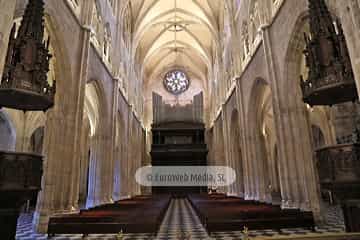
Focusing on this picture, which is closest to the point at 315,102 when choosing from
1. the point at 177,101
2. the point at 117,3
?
the point at 117,3

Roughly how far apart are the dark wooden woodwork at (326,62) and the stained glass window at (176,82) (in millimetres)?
25763

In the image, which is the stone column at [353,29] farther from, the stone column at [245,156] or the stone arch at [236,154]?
the stone arch at [236,154]

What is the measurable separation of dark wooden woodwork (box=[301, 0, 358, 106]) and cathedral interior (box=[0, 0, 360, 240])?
0.08ft

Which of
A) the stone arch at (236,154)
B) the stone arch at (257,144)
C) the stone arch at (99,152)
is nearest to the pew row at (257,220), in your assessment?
the stone arch at (257,144)

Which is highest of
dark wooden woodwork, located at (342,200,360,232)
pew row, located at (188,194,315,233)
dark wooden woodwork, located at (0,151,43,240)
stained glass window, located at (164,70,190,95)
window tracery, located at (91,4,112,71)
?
stained glass window, located at (164,70,190,95)

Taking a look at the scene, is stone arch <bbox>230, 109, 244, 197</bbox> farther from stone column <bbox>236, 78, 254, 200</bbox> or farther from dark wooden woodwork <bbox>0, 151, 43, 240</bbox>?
dark wooden woodwork <bbox>0, 151, 43, 240</bbox>

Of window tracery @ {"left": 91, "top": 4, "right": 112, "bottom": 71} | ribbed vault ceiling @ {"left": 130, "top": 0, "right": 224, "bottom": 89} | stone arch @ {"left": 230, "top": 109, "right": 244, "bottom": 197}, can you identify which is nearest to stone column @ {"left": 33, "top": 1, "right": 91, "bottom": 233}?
window tracery @ {"left": 91, "top": 4, "right": 112, "bottom": 71}

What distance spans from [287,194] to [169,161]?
56.9ft

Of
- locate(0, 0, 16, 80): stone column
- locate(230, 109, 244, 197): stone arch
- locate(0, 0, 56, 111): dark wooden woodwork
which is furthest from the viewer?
locate(230, 109, 244, 197): stone arch

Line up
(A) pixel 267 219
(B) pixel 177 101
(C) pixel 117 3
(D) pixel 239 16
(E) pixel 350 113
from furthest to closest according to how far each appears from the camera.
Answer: (B) pixel 177 101 < (C) pixel 117 3 < (D) pixel 239 16 < (E) pixel 350 113 < (A) pixel 267 219

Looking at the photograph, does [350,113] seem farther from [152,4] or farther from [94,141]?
[152,4]

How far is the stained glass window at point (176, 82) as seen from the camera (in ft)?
103

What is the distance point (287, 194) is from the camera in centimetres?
896

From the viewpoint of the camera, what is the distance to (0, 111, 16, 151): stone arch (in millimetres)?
17125
